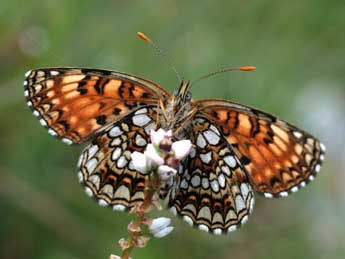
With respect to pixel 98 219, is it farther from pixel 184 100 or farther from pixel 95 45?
pixel 184 100

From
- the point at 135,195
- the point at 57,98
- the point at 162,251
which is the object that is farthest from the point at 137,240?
the point at 162,251

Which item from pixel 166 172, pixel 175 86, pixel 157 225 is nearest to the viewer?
pixel 166 172

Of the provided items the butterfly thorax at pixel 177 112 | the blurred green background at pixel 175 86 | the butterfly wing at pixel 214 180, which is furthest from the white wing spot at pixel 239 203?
the blurred green background at pixel 175 86

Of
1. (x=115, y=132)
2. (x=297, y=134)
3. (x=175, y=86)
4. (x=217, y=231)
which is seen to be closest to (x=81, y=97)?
(x=115, y=132)

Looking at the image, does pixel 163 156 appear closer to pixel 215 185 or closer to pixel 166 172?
pixel 166 172

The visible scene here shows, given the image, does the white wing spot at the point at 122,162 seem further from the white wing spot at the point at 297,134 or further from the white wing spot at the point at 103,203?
the white wing spot at the point at 297,134

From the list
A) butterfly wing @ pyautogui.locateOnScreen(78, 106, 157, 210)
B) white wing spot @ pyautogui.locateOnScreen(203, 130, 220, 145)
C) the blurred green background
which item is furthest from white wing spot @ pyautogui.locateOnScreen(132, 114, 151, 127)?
the blurred green background
